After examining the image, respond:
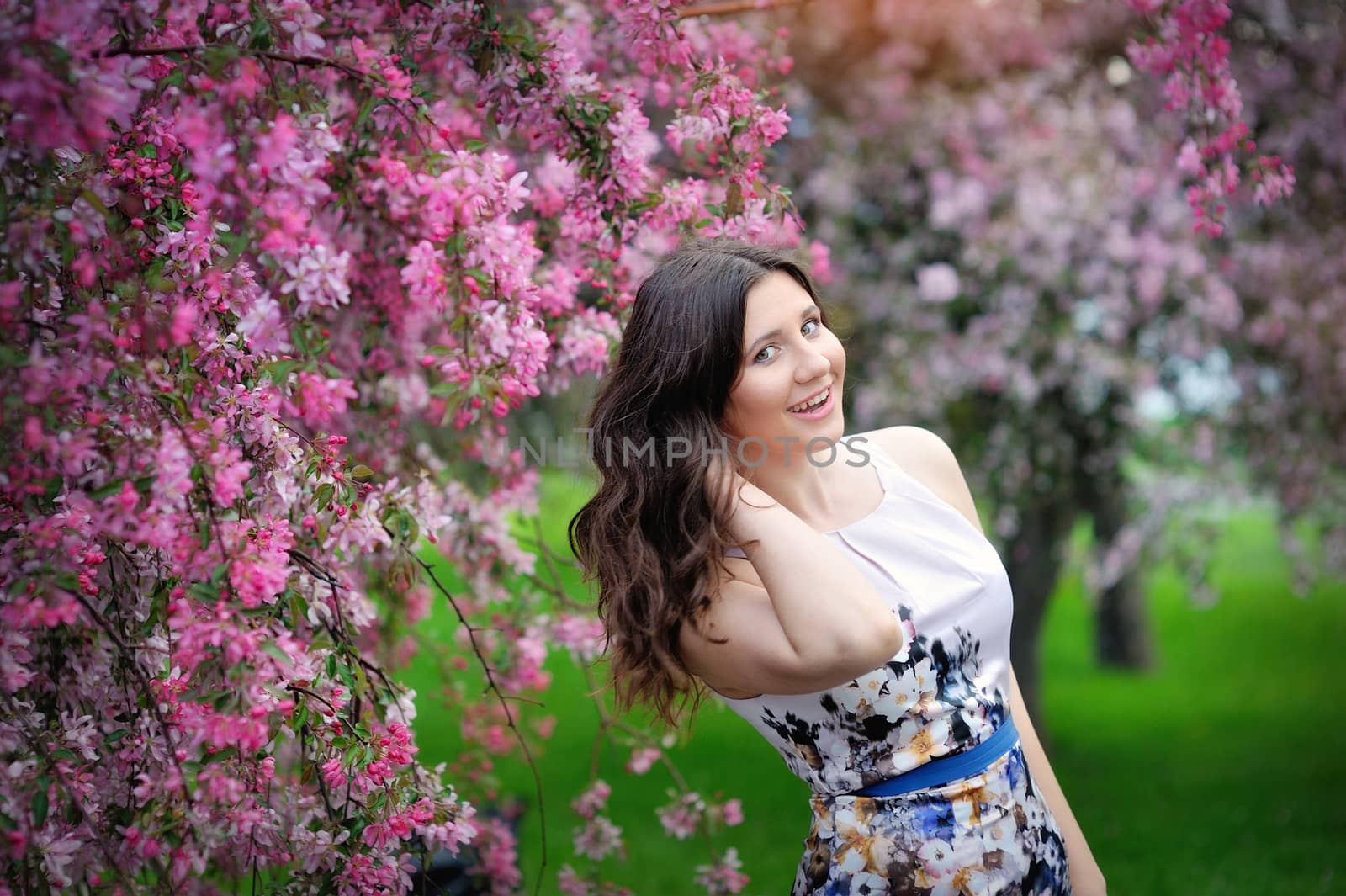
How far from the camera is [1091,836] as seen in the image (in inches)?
173

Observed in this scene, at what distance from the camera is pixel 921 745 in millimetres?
1794

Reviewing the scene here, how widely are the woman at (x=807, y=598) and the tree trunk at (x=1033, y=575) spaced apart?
3117mm

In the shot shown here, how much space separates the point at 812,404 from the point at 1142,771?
4.67 metres

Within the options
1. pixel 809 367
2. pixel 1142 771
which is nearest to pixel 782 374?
pixel 809 367

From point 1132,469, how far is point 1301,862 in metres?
2.09

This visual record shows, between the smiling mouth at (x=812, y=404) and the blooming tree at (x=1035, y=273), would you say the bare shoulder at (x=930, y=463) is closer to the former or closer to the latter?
the smiling mouth at (x=812, y=404)

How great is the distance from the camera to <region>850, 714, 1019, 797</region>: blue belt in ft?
5.90

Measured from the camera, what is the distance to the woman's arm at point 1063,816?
77.0 inches

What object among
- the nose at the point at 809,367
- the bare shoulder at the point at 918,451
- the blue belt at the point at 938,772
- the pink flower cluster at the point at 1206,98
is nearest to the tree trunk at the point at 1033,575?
the pink flower cluster at the point at 1206,98

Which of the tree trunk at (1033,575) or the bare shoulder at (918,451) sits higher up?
the bare shoulder at (918,451)

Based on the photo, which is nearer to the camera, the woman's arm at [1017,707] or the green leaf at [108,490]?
the green leaf at [108,490]

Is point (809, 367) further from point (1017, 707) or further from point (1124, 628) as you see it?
point (1124, 628)

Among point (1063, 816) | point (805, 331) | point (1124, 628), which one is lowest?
point (1124, 628)

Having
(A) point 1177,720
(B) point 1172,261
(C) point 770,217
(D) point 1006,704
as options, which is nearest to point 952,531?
(D) point 1006,704
